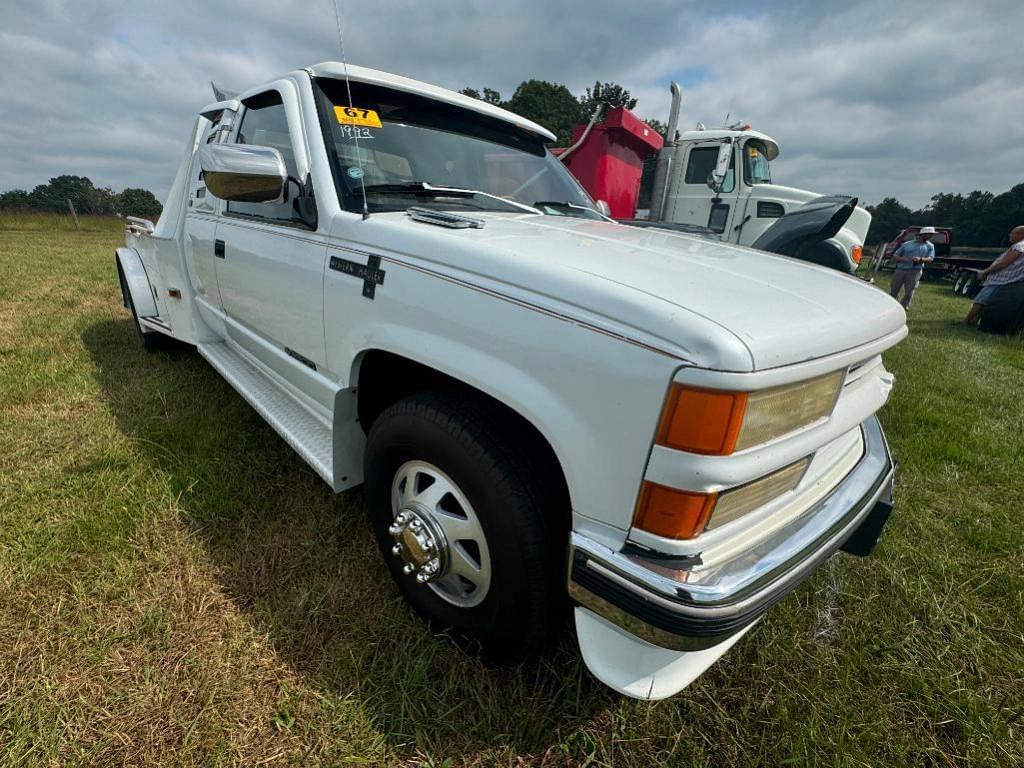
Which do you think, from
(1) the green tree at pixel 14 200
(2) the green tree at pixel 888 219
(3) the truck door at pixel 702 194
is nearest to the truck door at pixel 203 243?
(3) the truck door at pixel 702 194

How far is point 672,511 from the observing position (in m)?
1.10

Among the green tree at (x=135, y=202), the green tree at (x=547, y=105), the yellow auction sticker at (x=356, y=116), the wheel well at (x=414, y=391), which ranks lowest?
the green tree at (x=135, y=202)

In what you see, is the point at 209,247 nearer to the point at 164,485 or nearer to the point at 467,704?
the point at 164,485

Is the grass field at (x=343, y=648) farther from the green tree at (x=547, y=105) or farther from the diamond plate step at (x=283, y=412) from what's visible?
the green tree at (x=547, y=105)

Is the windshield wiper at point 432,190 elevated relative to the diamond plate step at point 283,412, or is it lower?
elevated

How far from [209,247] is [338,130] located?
4.39 ft

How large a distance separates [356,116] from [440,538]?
5.69 ft

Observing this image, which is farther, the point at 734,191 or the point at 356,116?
the point at 734,191

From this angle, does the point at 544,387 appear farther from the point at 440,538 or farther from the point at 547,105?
the point at 547,105

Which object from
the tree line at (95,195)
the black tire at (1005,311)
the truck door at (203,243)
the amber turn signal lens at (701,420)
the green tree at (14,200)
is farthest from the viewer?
the tree line at (95,195)

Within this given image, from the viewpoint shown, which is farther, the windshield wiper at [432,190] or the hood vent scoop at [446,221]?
the windshield wiper at [432,190]

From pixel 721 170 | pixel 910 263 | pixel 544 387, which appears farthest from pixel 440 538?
pixel 910 263

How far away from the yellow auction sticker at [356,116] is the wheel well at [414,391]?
102 centimetres

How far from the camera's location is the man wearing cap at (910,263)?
932 cm
